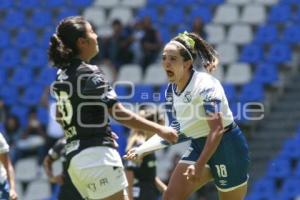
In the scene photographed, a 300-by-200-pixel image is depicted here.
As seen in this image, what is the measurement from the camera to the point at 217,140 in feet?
25.0

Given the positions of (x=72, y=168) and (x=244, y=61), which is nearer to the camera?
(x=72, y=168)

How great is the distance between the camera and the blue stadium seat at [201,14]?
58.6 feet

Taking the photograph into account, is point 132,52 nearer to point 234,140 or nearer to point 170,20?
point 170,20

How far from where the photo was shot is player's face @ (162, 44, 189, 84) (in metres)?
8.03

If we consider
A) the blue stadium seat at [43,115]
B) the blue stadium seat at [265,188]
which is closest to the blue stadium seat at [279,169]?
the blue stadium seat at [265,188]

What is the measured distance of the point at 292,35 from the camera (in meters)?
16.6

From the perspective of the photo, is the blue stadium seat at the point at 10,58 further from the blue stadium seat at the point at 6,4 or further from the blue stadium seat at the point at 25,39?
the blue stadium seat at the point at 6,4

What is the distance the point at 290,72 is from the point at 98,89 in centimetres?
1005

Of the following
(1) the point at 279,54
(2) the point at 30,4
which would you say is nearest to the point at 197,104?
(1) the point at 279,54

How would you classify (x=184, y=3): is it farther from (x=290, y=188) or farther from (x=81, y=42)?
(x=81, y=42)

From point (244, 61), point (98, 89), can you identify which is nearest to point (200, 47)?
point (98, 89)

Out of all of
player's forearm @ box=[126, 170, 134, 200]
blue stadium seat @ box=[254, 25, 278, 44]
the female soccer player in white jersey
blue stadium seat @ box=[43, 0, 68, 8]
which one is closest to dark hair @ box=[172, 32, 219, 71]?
the female soccer player in white jersey

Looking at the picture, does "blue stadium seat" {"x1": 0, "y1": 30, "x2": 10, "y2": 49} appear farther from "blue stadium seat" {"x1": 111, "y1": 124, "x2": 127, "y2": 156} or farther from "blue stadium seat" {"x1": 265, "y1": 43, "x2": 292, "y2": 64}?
"blue stadium seat" {"x1": 265, "y1": 43, "x2": 292, "y2": 64}

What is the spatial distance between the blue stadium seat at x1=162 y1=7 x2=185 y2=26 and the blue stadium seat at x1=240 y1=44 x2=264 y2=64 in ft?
6.16
